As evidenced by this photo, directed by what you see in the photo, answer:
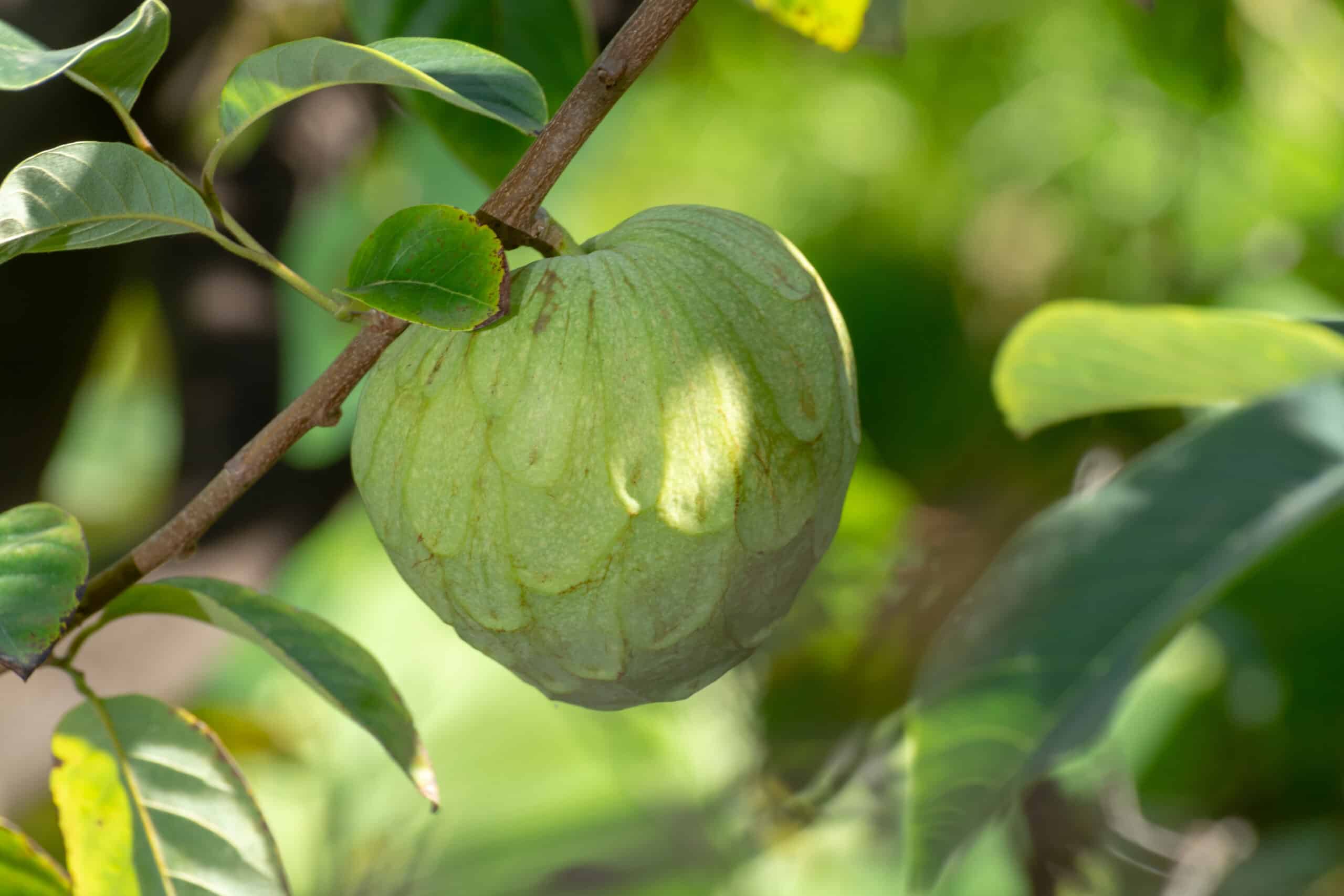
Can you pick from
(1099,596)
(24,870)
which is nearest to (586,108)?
(1099,596)

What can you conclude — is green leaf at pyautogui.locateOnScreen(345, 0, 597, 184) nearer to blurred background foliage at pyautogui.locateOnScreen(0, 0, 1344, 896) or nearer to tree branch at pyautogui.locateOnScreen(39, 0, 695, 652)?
tree branch at pyautogui.locateOnScreen(39, 0, 695, 652)

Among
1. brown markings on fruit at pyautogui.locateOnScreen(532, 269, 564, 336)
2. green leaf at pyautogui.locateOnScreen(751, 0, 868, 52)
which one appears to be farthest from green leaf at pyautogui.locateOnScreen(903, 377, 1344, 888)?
green leaf at pyautogui.locateOnScreen(751, 0, 868, 52)

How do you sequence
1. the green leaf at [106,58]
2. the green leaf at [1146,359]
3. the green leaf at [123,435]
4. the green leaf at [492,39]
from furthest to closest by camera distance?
1. the green leaf at [123,435]
2. the green leaf at [492,39]
3. the green leaf at [1146,359]
4. the green leaf at [106,58]

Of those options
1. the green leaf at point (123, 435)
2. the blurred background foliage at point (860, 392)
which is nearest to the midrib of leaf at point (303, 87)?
the blurred background foliage at point (860, 392)

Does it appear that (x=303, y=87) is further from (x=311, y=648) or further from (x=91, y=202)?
(x=311, y=648)

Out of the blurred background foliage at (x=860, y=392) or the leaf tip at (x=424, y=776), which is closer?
the leaf tip at (x=424, y=776)

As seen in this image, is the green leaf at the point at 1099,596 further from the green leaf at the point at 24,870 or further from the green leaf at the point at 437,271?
the green leaf at the point at 24,870
